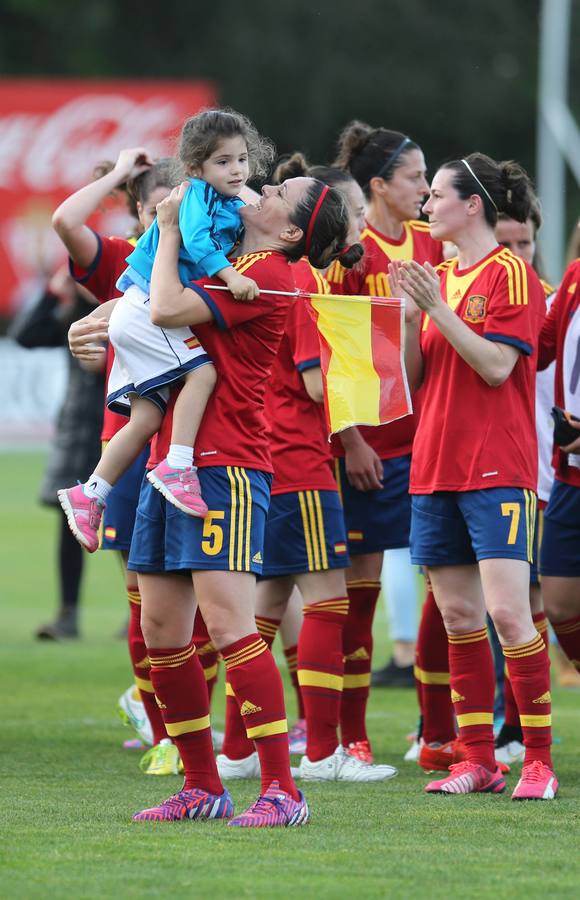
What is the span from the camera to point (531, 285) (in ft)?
18.6

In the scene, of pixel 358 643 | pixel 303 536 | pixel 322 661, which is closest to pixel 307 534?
pixel 303 536

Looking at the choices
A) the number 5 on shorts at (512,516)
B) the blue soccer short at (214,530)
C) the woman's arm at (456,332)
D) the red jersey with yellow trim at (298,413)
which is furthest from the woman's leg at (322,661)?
the blue soccer short at (214,530)

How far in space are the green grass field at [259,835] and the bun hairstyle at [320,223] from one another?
1.72m

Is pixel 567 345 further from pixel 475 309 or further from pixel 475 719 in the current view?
pixel 475 719

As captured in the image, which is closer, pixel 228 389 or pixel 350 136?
pixel 228 389

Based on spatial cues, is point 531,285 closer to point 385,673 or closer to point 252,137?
point 252,137

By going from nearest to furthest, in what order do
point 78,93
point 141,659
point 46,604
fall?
point 141,659 < point 46,604 < point 78,93

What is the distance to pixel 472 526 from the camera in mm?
5637

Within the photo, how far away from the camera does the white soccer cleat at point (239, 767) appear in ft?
20.5

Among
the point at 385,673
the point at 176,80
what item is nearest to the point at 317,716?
the point at 385,673

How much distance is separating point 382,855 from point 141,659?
87.7 inches

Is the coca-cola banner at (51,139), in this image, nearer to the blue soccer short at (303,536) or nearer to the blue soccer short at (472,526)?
the blue soccer short at (303,536)

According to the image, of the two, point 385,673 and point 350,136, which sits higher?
point 350,136

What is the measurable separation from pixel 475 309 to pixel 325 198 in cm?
84
